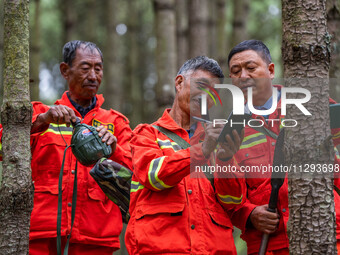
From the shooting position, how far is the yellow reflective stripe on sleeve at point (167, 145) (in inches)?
151

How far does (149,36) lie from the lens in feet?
68.9

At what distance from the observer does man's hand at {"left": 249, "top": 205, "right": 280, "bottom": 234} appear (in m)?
3.62

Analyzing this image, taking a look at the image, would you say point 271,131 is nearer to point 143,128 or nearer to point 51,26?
point 143,128

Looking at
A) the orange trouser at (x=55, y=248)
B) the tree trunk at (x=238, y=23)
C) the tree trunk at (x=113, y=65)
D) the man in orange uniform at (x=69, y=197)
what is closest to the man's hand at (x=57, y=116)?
the man in orange uniform at (x=69, y=197)

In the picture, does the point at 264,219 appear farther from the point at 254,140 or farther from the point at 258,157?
the point at 254,140

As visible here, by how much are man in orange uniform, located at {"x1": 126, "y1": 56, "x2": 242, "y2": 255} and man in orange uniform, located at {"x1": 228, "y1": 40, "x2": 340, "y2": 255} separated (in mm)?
176

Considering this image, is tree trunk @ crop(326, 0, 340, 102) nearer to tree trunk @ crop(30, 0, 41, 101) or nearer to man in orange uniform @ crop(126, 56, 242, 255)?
man in orange uniform @ crop(126, 56, 242, 255)

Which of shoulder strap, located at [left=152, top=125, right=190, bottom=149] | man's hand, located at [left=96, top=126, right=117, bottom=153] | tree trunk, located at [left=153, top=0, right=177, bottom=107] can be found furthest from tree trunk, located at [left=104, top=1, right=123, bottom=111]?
shoulder strap, located at [left=152, top=125, right=190, bottom=149]

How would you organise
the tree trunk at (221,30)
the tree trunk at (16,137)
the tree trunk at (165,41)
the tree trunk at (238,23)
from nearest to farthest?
1. the tree trunk at (16,137)
2. the tree trunk at (165,41)
3. the tree trunk at (221,30)
4. the tree trunk at (238,23)

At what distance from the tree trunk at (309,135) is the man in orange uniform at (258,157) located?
709 mm

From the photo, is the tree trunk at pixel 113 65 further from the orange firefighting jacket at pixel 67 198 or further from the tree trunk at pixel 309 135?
the tree trunk at pixel 309 135

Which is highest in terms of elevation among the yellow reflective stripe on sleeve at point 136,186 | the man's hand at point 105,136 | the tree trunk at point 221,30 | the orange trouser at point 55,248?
the tree trunk at point 221,30

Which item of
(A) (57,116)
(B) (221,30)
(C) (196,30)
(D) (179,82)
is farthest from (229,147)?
(B) (221,30)

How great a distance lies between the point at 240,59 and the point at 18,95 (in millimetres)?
1719
